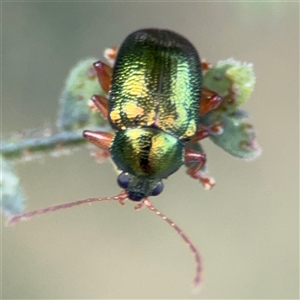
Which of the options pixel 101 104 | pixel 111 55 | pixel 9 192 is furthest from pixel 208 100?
pixel 9 192

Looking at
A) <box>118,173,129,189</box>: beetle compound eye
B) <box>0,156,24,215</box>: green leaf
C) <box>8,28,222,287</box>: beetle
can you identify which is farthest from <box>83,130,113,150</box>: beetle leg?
<box>0,156,24,215</box>: green leaf

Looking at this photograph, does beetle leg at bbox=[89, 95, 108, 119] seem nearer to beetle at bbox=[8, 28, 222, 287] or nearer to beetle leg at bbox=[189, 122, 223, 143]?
beetle at bbox=[8, 28, 222, 287]

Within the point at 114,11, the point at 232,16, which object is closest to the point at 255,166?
the point at 232,16

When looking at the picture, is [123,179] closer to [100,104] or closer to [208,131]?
[100,104]

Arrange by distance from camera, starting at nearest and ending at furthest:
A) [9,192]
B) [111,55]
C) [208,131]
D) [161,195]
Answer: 1. [9,192]
2. [208,131]
3. [111,55]
4. [161,195]

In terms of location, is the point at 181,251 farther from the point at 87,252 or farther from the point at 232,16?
the point at 232,16
